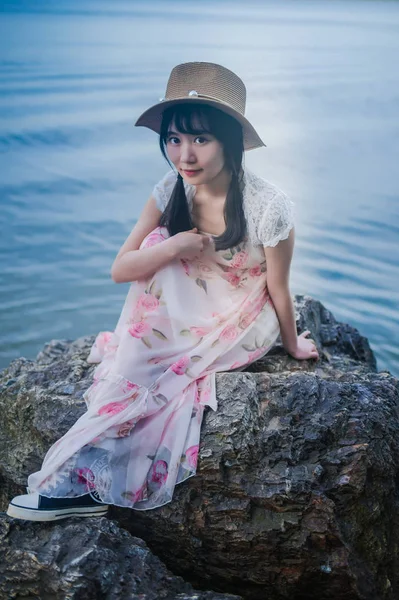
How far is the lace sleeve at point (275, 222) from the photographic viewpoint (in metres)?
1.93

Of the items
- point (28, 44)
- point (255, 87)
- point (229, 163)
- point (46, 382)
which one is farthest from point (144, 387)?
point (28, 44)

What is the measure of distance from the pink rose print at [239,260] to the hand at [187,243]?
0.32 feet

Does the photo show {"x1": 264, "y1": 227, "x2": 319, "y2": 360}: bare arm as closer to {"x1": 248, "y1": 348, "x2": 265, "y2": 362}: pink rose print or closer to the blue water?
{"x1": 248, "y1": 348, "x2": 265, "y2": 362}: pink rose print

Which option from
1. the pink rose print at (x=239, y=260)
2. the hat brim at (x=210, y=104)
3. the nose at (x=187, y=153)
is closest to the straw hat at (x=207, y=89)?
the hat brim at (x=210, y=104)

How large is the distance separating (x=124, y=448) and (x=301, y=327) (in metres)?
0.83

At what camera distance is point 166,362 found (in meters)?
1.92

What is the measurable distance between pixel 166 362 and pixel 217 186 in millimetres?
475

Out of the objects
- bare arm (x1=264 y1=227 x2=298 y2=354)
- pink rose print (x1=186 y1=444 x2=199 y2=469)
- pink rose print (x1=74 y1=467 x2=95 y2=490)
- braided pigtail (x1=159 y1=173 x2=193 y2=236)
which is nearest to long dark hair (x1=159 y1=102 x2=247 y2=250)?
braided pigtail (x1=159 y1=173 x2=193 y2=236)

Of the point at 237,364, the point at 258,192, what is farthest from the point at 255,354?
the point at 258,192

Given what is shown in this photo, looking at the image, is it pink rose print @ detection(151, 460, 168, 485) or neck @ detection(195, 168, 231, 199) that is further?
neck @ detection(195, 168, 231, 199)

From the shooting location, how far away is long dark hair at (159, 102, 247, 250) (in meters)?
1.87

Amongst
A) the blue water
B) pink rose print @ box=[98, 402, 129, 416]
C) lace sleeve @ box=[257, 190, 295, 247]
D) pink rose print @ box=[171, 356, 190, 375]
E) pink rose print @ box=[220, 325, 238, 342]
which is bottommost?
the blue water

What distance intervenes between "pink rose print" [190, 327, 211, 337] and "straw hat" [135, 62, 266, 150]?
50 cm

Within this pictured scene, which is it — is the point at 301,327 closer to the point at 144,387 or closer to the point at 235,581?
the point at 144,387
